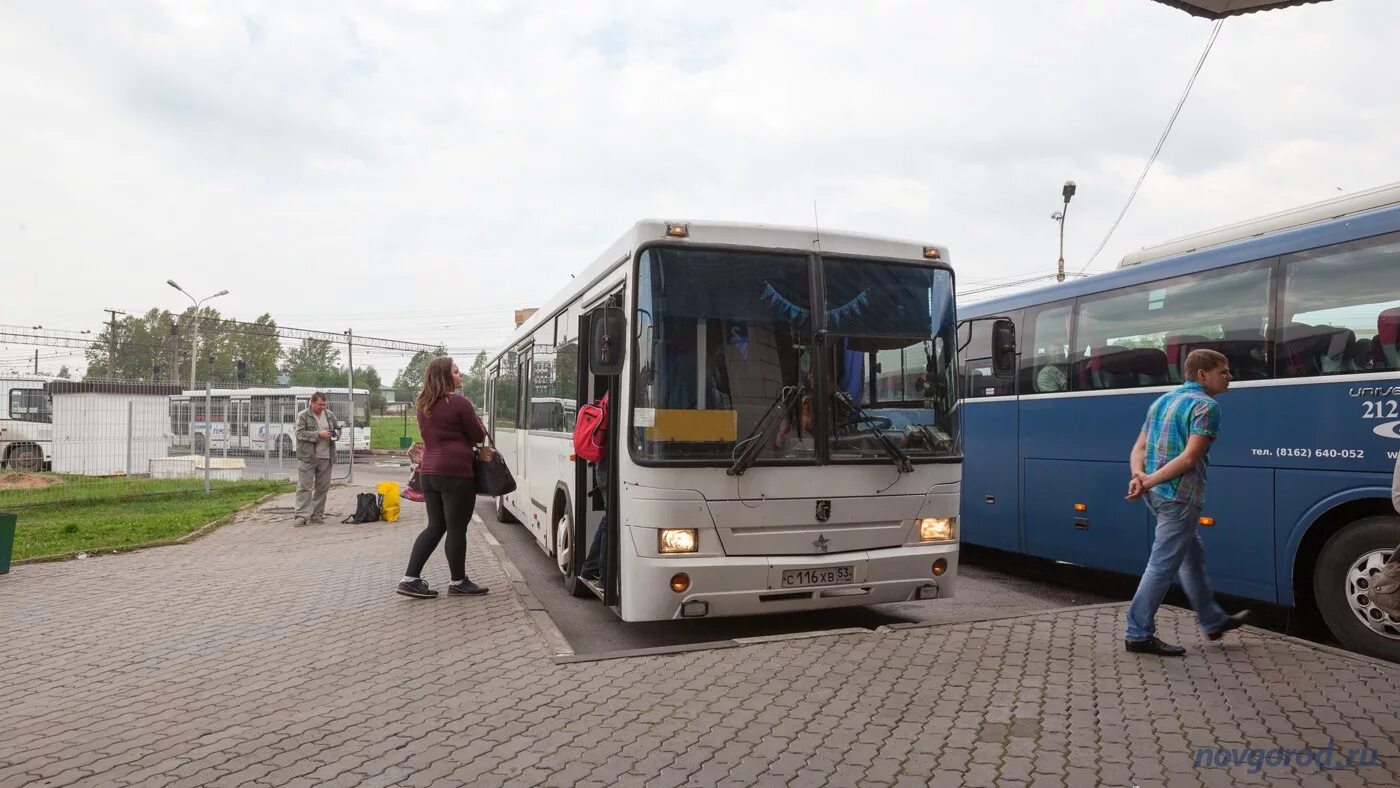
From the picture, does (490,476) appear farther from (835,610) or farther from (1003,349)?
(1003,349)

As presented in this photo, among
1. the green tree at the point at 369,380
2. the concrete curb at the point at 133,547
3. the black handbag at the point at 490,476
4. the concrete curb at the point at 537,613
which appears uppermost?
the green tree at the point at 369,380

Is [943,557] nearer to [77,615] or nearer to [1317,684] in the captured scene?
[1317,684]

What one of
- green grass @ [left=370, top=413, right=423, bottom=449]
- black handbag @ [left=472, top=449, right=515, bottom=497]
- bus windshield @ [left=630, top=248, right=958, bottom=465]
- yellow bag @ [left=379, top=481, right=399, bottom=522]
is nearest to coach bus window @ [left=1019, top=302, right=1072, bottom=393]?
bus windshield @ [left=630, top=248, right=958, bottom=465]

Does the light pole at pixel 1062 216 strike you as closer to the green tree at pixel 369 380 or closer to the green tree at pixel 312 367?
the green tree at pixel 369 380

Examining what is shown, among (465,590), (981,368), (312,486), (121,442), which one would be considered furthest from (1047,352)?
(121,442)

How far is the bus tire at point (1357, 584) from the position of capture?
19.3 ft

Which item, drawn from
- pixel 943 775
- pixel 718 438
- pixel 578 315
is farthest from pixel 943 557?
pixel 578 315

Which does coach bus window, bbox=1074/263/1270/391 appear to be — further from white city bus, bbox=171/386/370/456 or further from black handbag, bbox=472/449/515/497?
white city bus, bbox=171/386/370/456

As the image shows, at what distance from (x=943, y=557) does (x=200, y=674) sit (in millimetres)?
4877

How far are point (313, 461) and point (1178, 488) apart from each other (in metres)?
12.6

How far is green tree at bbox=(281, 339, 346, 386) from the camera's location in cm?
9313

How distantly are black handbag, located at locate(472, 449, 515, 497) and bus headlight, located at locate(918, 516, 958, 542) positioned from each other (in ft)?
10.9

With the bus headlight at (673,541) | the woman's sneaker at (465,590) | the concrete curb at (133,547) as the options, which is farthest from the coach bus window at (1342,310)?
the concrete curb at (133,547)

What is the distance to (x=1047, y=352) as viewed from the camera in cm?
936
